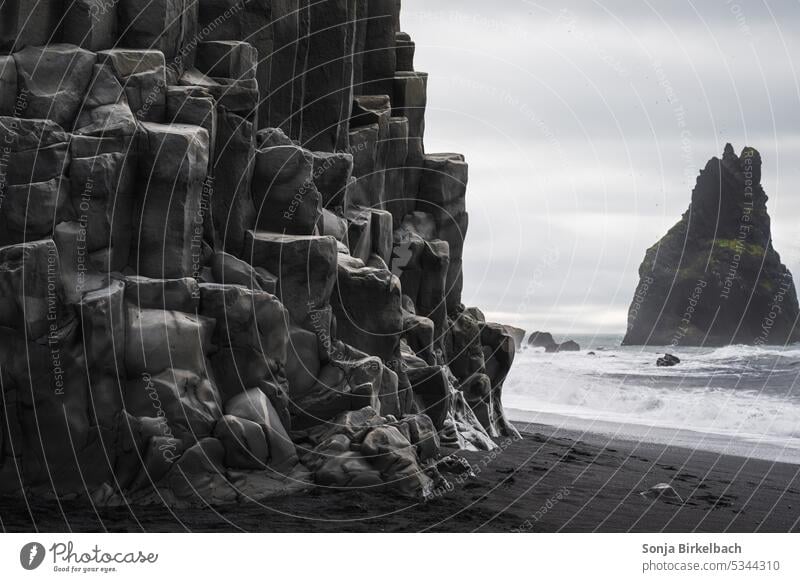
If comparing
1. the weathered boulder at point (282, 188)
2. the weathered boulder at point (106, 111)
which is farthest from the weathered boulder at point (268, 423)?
the weathered boulder at point (106, 111)

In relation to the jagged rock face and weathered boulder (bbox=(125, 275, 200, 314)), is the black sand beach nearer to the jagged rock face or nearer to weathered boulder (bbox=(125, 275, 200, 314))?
the jagged rock face

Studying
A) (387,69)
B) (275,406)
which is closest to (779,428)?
(387,69)

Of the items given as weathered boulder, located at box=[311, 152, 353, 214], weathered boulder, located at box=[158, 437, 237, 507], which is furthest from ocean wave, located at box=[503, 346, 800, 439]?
weathered boulder, located at box=[158, 437, 237, 507]

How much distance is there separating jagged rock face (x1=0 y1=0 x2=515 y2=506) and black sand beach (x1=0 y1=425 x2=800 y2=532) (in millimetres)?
926

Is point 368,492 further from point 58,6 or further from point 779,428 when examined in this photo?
point 779,428

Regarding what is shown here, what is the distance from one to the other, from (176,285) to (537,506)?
9658 mm

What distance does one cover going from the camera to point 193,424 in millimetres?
24188

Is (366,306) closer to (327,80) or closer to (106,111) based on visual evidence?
(327,80)

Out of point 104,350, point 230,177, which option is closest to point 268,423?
point 104,350

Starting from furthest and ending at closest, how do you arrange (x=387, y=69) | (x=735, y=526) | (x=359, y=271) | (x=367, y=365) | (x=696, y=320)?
(x=696, y=320), (x=387, y=69), (x=359, y=271), (x=367, y=365), (x=735, y=526)

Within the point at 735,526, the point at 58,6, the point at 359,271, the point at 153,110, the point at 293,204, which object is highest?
the point at 58,6

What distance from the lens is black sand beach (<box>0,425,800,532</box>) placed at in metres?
22.0

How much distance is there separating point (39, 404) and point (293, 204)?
345 inches

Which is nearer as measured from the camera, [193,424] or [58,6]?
[193,424]
